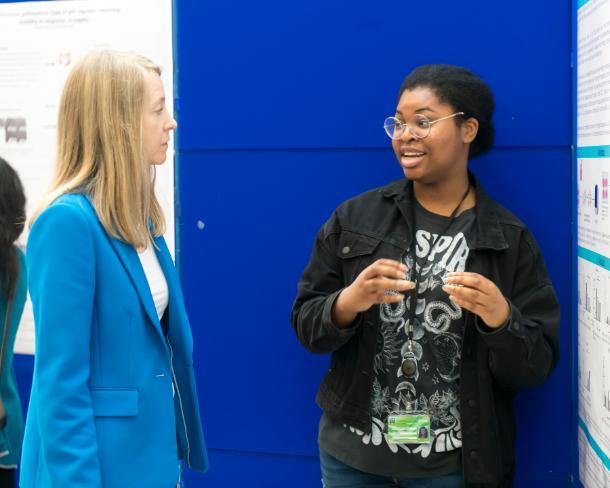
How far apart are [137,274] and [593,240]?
62.7 inches

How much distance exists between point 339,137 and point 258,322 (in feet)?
2.83

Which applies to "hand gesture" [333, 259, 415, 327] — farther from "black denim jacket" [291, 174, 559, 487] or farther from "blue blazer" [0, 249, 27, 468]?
"blue blazer" [0, 249, 27, 468]

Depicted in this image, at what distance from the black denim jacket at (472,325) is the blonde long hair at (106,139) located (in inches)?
30.8

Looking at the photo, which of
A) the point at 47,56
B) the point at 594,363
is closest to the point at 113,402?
the point at 594,363

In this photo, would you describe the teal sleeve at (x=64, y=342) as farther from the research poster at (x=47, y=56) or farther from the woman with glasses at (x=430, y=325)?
the research poster at (x=47, y=56)

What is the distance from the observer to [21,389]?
Result: 4.10 m

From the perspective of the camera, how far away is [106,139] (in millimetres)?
2104

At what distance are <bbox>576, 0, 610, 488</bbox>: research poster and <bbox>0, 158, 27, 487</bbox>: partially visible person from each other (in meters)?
A: 2.16

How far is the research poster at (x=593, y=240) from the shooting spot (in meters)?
2.64

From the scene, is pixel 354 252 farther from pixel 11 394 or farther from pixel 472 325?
pixel 11 394

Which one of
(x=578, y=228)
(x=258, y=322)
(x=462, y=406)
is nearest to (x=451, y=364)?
(x=462, y=406)

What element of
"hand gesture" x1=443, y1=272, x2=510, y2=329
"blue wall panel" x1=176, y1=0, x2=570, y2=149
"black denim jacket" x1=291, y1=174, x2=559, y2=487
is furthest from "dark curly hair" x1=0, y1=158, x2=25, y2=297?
"hand gesture" x1=443, y1=272, x2=510, y2=329

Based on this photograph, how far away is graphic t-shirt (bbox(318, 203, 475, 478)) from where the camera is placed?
2.58 m

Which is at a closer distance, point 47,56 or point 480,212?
point 480,212
